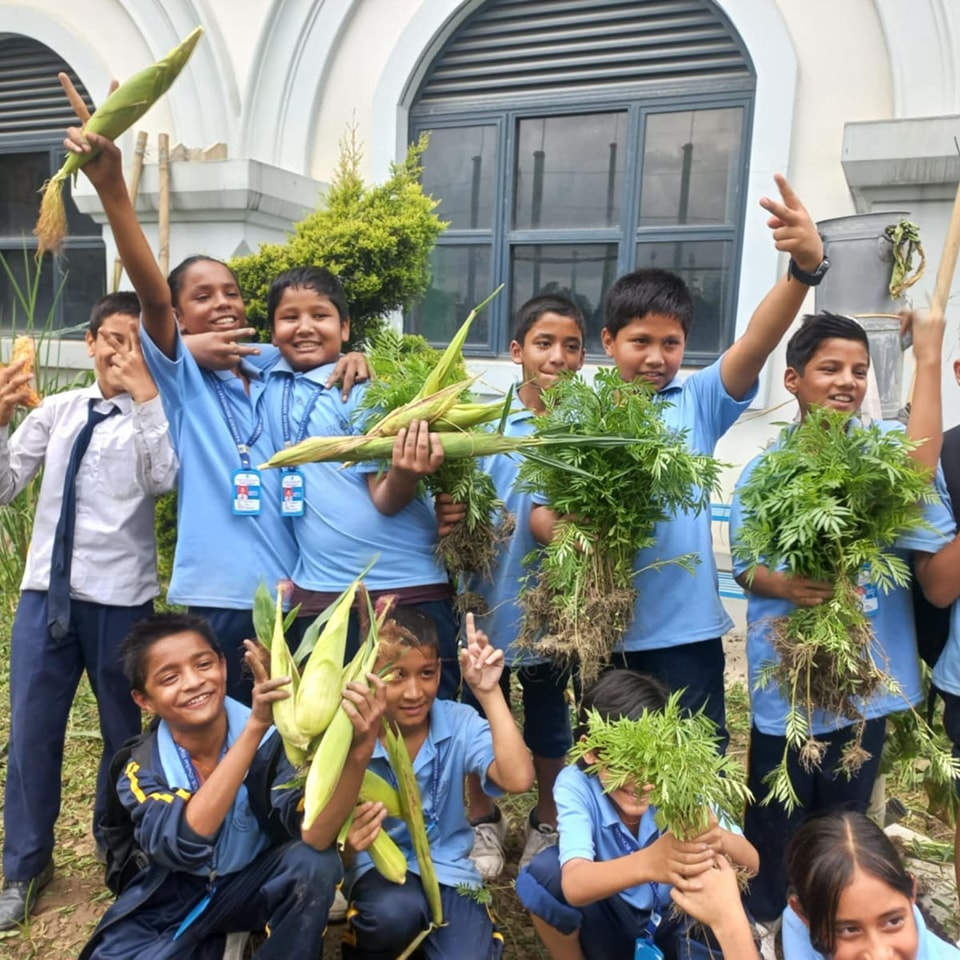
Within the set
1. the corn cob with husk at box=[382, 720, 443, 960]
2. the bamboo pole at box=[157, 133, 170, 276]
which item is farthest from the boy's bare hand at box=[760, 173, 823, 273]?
the bamboo pole at box=[157, 133, 170, 276]

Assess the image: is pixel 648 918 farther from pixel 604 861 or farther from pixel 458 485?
pixel 458 485

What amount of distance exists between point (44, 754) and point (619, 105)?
493 cm

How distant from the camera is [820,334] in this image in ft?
7.56

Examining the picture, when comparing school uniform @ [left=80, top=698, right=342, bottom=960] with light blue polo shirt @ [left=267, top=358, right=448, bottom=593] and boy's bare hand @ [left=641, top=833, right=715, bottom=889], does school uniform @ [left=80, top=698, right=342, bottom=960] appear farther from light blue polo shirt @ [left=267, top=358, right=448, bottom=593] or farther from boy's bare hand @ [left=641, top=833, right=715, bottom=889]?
boy's bare hand @ [left=641, top=833, right=715, bottom=889]

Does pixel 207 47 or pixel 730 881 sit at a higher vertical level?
pixel 207 47

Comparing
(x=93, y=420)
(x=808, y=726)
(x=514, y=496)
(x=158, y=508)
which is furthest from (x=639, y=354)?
(x=158, y=508)

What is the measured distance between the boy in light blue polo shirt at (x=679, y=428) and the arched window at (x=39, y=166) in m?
6.00

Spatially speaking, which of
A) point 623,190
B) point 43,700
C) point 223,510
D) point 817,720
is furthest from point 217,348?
point 623,190

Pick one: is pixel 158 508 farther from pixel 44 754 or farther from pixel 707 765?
pixel 707 765

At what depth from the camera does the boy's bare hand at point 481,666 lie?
2.12m

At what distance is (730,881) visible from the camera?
5.50ft

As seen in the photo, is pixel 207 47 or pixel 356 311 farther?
pixel 207 47

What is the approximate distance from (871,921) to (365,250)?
3.15 metres

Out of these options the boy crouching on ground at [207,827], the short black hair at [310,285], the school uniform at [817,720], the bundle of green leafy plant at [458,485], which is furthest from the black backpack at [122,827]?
the school uniform at [817,720]
